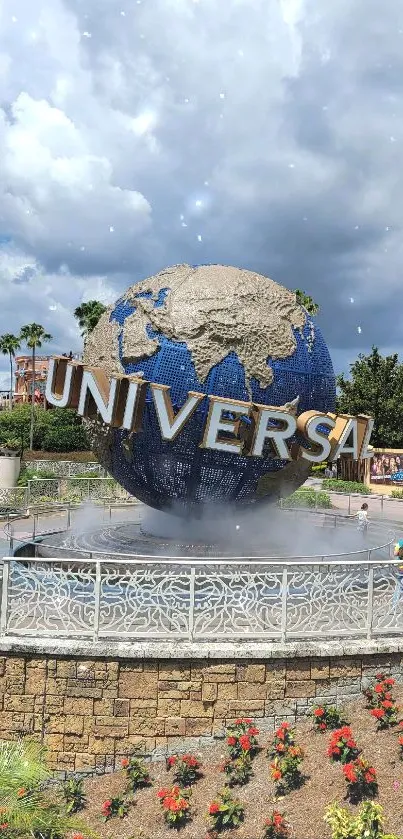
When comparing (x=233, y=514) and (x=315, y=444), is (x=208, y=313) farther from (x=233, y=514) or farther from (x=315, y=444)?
(x=233, y=514)

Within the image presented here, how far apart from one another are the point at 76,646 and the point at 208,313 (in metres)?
5.04

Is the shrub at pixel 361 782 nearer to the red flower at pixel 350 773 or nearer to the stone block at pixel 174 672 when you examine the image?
the red flower at pixel 350 773

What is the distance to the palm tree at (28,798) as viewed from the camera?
570 centimetres

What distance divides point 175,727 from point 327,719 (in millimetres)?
1533

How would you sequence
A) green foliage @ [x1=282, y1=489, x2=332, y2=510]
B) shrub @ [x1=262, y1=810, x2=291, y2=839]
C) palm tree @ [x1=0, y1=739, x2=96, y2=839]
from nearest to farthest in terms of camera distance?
shrub @ [x1=262, y1=810, x2=291, y2=839] < palm tree @ [x1=0, y1=739, x2=96, y2=839] < green foliage @ [x1=282, y1=489, x2=332, y2=510]

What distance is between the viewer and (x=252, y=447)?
9156 mm

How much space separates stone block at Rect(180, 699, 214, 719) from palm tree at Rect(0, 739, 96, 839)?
1.35m

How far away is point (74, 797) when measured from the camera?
6.20 metres

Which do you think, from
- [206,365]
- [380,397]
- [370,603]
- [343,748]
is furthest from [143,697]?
[380,397]

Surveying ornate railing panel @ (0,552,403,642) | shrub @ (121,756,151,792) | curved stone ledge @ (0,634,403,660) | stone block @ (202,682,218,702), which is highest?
ornate railing panel @ (0,552,403,642)

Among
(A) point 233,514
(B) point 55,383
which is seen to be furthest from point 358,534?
(B) point 55,383

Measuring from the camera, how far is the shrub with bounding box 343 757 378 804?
5.48 metres

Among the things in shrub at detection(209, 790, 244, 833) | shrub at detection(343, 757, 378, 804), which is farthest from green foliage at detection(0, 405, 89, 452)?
A: shrub at detection(343, 757, 378, 804)

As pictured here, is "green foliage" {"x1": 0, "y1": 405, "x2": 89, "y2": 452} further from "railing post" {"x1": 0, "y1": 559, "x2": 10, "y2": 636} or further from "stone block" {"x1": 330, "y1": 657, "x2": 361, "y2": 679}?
"stone block" {"x1": 330, "y1": 657, "x2": 361, "y2": 679}
